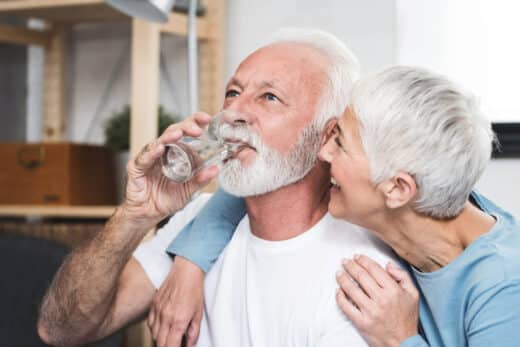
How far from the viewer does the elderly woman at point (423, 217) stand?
99 centimetres

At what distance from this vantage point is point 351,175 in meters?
1.08

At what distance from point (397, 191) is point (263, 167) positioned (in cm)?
26

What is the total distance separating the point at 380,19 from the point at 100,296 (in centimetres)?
104

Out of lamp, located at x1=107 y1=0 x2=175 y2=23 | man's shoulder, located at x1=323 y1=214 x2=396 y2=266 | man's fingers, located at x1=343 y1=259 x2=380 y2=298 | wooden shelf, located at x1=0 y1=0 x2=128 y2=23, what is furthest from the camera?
wooden shelf, located at x1=0 y1=0 x2=128 y2=23

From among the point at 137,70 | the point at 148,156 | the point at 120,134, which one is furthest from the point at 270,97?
the point at 120,134

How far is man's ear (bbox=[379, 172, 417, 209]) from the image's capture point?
3.39ft

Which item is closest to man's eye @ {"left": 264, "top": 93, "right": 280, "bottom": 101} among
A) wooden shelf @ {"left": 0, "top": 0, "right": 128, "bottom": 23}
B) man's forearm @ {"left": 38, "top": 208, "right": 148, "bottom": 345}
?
man's forearm @ {"left": 38, "top": 208, "right": 148, "bottom": 345}

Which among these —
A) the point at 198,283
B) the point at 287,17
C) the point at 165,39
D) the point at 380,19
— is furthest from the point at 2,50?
the point at 198,283

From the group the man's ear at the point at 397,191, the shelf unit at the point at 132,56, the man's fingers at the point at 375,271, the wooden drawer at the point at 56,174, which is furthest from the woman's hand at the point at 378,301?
the wooden drawer at the point at 56,174

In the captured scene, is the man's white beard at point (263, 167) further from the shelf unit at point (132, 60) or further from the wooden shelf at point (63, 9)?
the wooden shelf at point (63, 9)

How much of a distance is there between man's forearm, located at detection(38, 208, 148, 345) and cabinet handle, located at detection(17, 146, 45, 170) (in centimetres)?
74

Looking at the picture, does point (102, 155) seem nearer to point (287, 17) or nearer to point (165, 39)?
point (165, 39)

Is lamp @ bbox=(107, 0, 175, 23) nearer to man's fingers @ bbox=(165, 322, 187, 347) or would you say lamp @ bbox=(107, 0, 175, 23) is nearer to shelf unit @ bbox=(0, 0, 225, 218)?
shelf unit @ bbox=(0, 0, 225, 218)

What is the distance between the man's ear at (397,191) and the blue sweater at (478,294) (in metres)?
0.11
